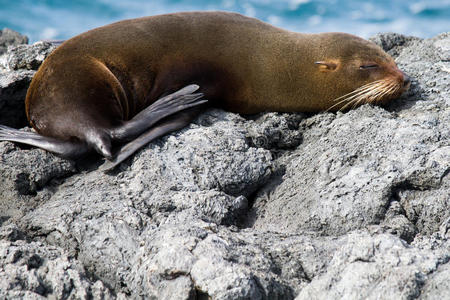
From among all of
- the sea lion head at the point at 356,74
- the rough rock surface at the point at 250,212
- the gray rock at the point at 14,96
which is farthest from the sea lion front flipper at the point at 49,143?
the sea lion head at the point at 356,74

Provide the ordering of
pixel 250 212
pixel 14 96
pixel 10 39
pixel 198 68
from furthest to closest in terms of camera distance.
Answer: pixel 10 39, pixel 14 96, pixel 198 68, pixel 250 212

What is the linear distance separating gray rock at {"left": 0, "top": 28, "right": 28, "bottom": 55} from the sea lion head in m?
6.20

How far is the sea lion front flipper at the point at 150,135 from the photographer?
4.61 metres

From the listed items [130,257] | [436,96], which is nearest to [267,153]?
[130,257]

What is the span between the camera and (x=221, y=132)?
4.76 meters

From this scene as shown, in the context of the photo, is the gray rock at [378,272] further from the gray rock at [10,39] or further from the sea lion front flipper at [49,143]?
the gray rock at [10,39]

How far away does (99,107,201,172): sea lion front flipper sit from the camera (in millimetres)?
4605

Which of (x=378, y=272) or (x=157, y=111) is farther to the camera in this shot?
(x=157, y=111)

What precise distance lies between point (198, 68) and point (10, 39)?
584 centimetres

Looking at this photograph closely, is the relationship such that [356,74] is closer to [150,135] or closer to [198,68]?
[198,68]

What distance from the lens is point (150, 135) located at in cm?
471

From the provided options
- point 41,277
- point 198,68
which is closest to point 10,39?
point 198,68

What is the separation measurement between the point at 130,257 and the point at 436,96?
3.43 m

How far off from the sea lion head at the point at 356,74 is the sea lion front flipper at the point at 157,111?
147cm
